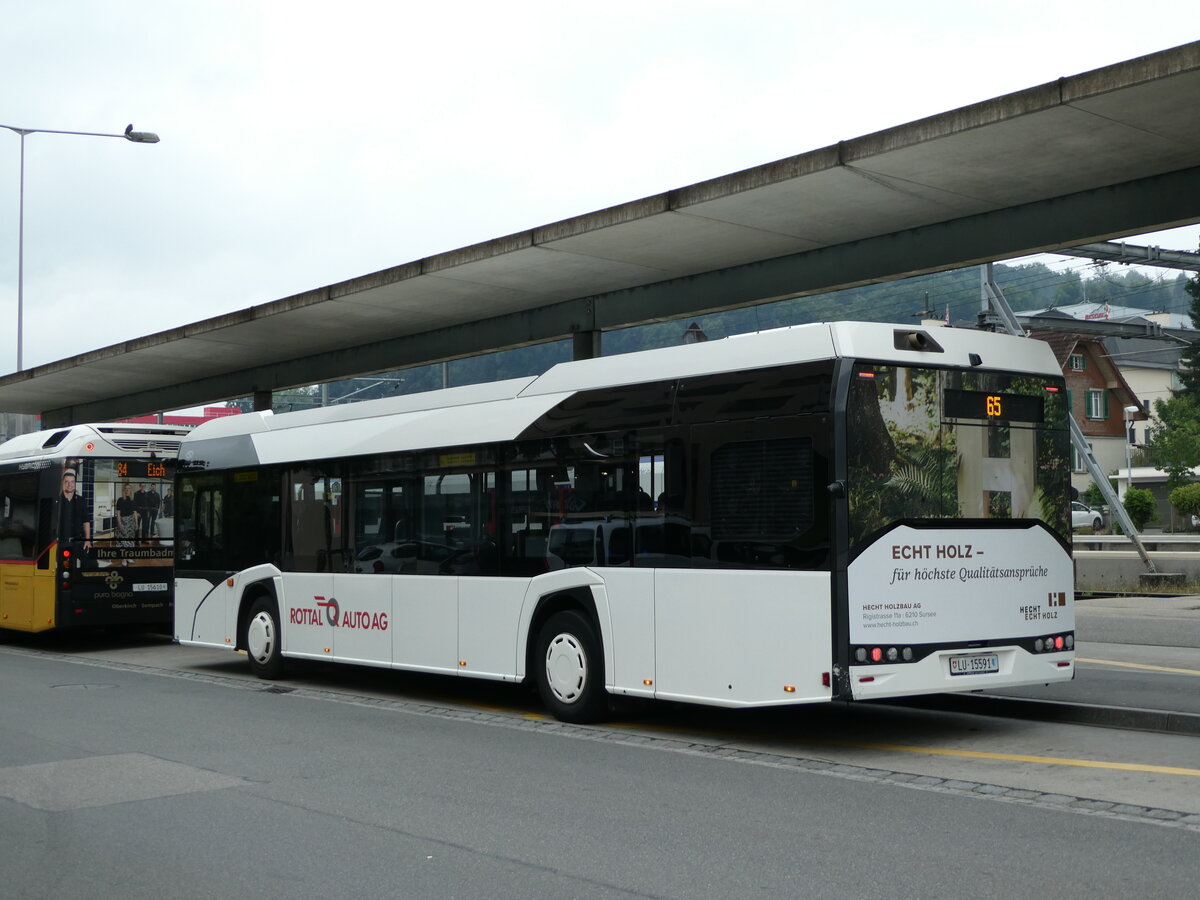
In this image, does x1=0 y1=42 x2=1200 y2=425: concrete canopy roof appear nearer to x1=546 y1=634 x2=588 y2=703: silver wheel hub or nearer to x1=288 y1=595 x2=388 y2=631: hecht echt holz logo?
x1=288 y1=595 x2=388 y2=631: hecht echt holz logo

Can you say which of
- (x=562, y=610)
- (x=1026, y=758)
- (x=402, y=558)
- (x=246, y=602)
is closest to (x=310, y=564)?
(x=246, y=602)

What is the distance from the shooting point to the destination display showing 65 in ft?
32.3

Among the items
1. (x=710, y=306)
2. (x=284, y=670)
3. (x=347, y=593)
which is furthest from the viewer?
(x=710, y=306)

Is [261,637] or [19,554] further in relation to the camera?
[19,554]

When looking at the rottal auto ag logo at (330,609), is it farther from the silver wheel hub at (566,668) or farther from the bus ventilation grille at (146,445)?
the bus ventilation grille at (146,445)

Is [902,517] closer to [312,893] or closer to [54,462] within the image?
[312,893]

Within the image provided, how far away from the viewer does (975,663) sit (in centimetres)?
967

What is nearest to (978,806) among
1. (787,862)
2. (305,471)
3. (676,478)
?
(787,862)

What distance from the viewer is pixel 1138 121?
38.8 feet

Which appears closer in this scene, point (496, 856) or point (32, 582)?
point (496, 856)

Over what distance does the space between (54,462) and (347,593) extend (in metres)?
7.72

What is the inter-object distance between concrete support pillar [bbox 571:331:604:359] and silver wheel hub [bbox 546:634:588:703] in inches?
380

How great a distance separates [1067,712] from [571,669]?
3932 millimetres

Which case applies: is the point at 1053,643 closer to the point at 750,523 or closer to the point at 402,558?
the point at 750,523
